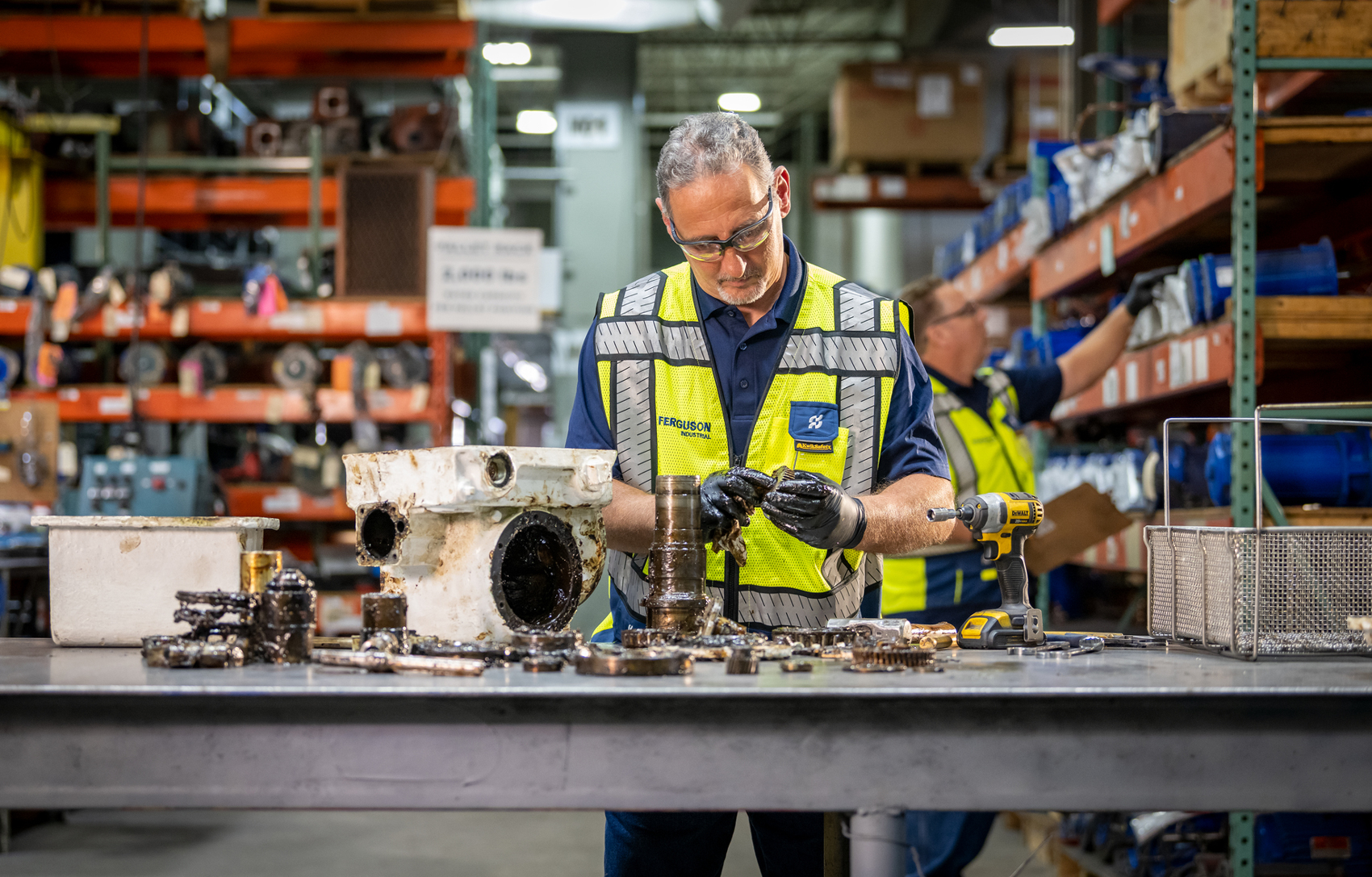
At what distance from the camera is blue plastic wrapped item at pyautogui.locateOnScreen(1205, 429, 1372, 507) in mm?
3264

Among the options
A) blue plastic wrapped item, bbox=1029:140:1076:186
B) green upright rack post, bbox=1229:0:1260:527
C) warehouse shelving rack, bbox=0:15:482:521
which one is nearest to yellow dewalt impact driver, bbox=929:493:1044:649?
green upright rack post, bbox=1229:0:1260:527

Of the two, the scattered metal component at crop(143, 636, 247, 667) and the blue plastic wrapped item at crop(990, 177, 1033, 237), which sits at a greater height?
the blue plastic wrapped item at crop(990, 177, 1033, 237)

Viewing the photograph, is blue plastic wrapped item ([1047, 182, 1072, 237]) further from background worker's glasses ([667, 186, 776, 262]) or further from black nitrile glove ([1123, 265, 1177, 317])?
background worker's glasses ([667, 186, 776, 262])

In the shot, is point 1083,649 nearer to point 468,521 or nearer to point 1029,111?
point 468,521

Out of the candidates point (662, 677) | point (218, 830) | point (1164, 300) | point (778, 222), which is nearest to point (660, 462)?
point (778, 222)

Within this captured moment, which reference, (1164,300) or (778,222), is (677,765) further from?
(1164,300)

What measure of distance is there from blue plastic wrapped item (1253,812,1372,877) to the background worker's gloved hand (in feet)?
7.04

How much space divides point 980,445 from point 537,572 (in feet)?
7.49

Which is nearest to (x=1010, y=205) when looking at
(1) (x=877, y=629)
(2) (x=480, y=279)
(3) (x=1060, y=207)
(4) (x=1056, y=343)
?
(3) (x=1060, y=207)

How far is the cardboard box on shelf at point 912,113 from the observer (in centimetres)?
825

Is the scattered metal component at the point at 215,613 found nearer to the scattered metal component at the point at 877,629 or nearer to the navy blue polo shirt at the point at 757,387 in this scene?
the navy blue polo shirt at the point at 757,387

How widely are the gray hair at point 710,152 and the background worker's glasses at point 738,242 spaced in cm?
7

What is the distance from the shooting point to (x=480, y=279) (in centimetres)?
553

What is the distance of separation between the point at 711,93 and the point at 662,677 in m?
19.1
